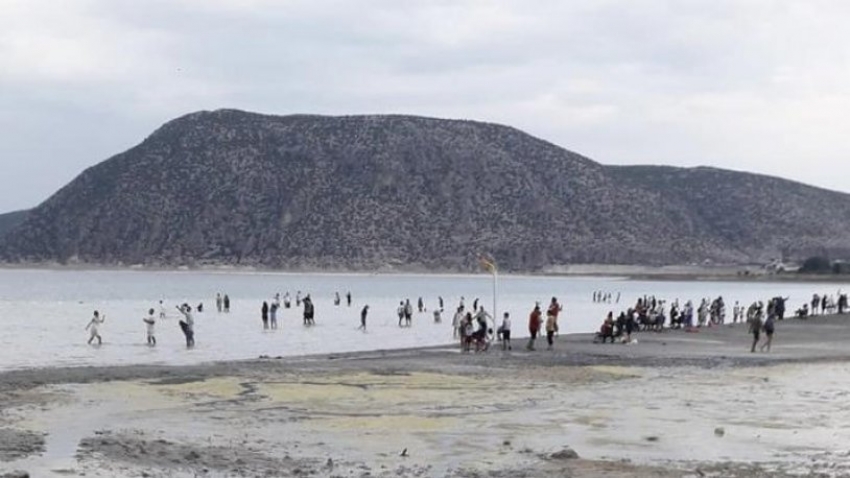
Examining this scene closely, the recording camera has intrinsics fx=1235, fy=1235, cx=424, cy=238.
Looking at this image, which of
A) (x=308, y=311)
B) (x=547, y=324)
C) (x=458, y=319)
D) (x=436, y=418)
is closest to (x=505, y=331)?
(x=547, y=324)

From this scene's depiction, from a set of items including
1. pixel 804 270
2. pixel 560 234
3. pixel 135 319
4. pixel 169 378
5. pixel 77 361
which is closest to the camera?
pixel 169 378

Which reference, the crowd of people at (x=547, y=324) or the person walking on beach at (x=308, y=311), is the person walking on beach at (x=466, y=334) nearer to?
the crowd of people at (x=547, y=324)

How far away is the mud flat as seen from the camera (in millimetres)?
15195

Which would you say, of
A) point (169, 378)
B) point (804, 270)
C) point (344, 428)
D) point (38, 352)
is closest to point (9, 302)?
point (38, 352)

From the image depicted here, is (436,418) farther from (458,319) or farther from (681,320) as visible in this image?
(681,320)

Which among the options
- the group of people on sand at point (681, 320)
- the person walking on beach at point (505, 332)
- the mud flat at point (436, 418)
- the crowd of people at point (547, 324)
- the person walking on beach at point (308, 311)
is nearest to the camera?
the mud flat at point (436, 418)

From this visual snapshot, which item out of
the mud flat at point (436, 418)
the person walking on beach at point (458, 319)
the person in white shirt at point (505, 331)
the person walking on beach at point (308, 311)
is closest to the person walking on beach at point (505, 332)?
the person in white shirt at point (505, 331)

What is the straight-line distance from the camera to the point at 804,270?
17388 cm

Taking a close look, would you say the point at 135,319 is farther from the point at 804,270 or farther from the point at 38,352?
the point at 804,270

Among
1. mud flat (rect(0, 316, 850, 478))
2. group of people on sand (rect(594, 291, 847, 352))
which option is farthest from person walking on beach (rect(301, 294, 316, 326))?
mud flat (rect(0, 316, 850, 478))

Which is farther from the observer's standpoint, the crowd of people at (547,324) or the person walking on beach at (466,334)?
the crowd of people at (547,324)

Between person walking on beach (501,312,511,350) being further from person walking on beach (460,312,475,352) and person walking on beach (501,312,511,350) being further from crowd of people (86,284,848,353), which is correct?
person walking on beach (460,312,475,352)

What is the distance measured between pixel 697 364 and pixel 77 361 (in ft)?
55.5

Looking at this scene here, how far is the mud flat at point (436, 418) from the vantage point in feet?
49.9
